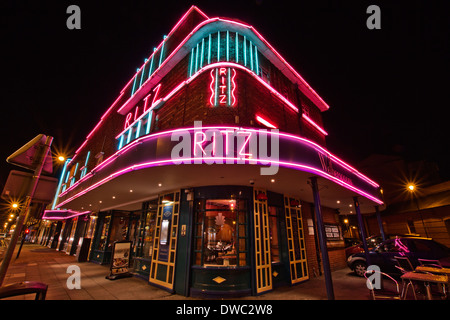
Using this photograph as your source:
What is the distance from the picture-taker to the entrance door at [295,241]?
338 inches

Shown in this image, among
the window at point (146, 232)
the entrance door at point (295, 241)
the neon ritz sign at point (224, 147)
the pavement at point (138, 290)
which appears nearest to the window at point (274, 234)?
the entrance door at point (295, 241)

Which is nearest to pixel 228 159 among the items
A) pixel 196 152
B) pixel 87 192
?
pixel 196 152

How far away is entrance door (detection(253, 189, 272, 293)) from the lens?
7.13 metres

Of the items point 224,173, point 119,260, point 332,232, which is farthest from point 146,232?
point 332,232

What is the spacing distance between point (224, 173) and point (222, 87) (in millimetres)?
3732

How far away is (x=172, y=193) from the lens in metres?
8.65

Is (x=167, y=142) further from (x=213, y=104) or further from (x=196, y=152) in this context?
(x=213, y=104)

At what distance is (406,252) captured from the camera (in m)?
8.69

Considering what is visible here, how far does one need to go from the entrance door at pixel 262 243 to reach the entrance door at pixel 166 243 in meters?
3.12

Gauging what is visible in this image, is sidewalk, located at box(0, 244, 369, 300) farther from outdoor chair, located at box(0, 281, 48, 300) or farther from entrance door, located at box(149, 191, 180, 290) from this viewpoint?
outdoor chair, located at box(0, 281, 48, 300)

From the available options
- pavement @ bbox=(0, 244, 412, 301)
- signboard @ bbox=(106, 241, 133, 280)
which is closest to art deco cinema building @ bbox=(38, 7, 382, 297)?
pavement @ bbox=(0, 244, 412, 301)
